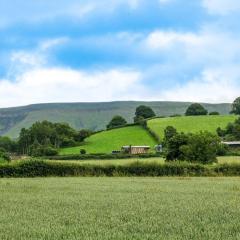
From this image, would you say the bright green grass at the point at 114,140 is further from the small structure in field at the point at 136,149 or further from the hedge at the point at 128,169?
the hedge at the point at 128,169

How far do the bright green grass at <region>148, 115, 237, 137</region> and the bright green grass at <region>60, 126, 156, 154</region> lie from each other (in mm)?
4033

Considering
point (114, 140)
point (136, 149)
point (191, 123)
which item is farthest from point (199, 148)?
point (191, 123)

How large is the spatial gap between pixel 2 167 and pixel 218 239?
4173 centimetres

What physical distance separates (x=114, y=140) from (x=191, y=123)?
25.3 meters

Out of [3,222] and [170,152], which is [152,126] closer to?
[170,152]

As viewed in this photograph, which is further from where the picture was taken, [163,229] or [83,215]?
[83,215]

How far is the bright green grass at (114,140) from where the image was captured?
5354 inches

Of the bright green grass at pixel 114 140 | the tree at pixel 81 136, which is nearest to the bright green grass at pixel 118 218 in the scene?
the bright green grass at pixel 114 140

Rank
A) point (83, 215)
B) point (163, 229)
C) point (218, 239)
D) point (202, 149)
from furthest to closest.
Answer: point (202, 149), point (83, 215), point (163, 229), point (218, 239)

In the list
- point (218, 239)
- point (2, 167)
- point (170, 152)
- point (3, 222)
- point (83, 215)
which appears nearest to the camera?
point (218, 239)

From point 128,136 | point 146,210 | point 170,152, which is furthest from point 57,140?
point 146,210

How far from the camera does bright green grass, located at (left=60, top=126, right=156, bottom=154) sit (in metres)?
136

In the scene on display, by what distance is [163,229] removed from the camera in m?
15.2

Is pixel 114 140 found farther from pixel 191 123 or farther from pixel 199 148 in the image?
pixel 199 148
